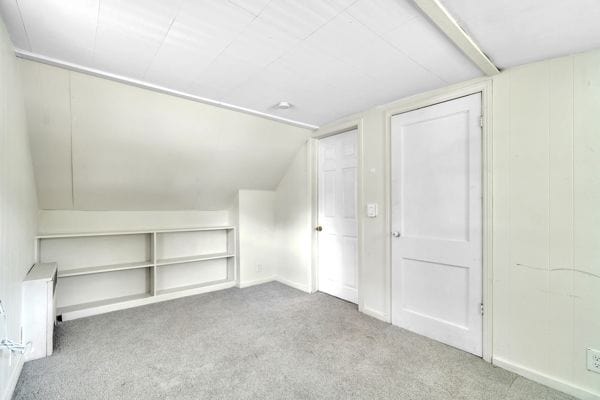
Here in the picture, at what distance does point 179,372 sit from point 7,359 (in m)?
0.95

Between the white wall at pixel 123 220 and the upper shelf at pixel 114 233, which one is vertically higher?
the white wall at pixel 123 220

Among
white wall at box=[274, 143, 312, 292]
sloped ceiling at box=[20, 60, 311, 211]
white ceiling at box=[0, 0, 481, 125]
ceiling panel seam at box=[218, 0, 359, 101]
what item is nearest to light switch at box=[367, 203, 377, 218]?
white wall at box=[274, 143, 312, 292]

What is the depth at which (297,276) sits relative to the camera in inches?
150

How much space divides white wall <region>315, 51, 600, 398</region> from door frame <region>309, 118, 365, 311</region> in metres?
1.20

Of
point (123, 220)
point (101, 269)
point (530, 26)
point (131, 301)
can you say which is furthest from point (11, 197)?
point (530, 26)

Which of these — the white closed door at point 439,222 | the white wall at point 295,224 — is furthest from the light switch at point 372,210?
the white wall at point 295,224

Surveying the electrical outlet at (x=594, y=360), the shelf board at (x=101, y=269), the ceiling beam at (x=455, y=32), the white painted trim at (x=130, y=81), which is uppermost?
the white painted trim at (x=130, y=81)

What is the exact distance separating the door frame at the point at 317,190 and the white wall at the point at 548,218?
1.21 metres

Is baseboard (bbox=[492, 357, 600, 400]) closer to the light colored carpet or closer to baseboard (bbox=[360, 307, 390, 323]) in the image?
the light colored carpet

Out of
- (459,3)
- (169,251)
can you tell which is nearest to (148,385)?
Result: (169,251)

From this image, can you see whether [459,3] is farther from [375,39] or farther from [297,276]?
[297,276]

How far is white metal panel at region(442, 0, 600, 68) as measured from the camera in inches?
52.9

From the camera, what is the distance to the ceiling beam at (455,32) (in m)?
1.31

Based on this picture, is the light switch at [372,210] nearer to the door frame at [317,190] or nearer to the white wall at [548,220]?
the door frame at [317,190]
